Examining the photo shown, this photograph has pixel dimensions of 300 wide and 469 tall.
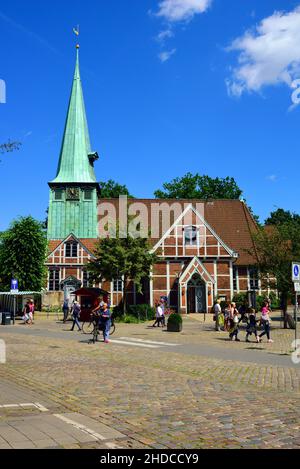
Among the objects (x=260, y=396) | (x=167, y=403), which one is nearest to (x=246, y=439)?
(x=167, y=403)

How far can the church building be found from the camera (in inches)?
1683

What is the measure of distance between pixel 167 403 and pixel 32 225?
3378cm

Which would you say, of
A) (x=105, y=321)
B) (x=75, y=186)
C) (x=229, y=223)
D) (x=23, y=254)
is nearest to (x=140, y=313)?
(x=23, y=254)

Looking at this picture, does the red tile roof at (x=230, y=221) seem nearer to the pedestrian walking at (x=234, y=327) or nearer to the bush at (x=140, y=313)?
the bush at (x=140, y=313)

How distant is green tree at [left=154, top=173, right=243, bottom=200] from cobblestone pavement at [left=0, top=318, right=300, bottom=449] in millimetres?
49354

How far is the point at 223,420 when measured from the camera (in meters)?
7.04

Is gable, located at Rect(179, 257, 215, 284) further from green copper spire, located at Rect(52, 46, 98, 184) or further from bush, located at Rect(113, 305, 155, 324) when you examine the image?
green copper spire, located at Rect(52, 46, 98, 184)

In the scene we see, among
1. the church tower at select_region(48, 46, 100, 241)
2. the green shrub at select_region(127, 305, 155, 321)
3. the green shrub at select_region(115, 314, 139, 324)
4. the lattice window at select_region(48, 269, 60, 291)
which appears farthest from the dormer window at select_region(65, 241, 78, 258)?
the green shrub at select_region(115, 314, 139, 324)

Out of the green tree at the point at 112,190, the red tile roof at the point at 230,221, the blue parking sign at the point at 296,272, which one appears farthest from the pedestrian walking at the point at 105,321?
the green tree at the point at 112,190

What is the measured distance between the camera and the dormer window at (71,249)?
4891 centimetres

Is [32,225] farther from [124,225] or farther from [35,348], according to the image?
[35,348]

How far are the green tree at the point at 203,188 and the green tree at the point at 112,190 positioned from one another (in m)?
5.22

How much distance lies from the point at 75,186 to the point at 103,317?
35.4 m

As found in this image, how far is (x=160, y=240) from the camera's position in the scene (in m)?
43.7
